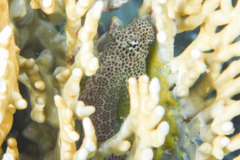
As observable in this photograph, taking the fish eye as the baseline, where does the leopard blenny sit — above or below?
below

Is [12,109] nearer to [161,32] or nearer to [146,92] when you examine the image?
[146,92]

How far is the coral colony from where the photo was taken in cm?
107

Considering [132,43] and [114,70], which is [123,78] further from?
[132,43]

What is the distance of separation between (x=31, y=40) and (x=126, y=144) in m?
0.90

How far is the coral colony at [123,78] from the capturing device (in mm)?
1073

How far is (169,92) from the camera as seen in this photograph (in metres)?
1.35

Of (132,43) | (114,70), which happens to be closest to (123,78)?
(114,70)

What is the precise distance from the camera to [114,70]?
1.26 m

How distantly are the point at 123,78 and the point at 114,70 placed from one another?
64 millimetres

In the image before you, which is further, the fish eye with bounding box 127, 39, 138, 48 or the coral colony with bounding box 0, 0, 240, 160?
the fish eye with bounding box 127, 39, 138, 48

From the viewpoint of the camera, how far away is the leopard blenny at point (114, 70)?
1.25 m

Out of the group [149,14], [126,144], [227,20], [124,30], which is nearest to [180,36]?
[149,14]

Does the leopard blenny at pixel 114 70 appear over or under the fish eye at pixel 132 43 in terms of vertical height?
under

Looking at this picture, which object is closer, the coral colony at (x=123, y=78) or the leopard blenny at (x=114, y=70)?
the coral colony at (x=123, y=78)
